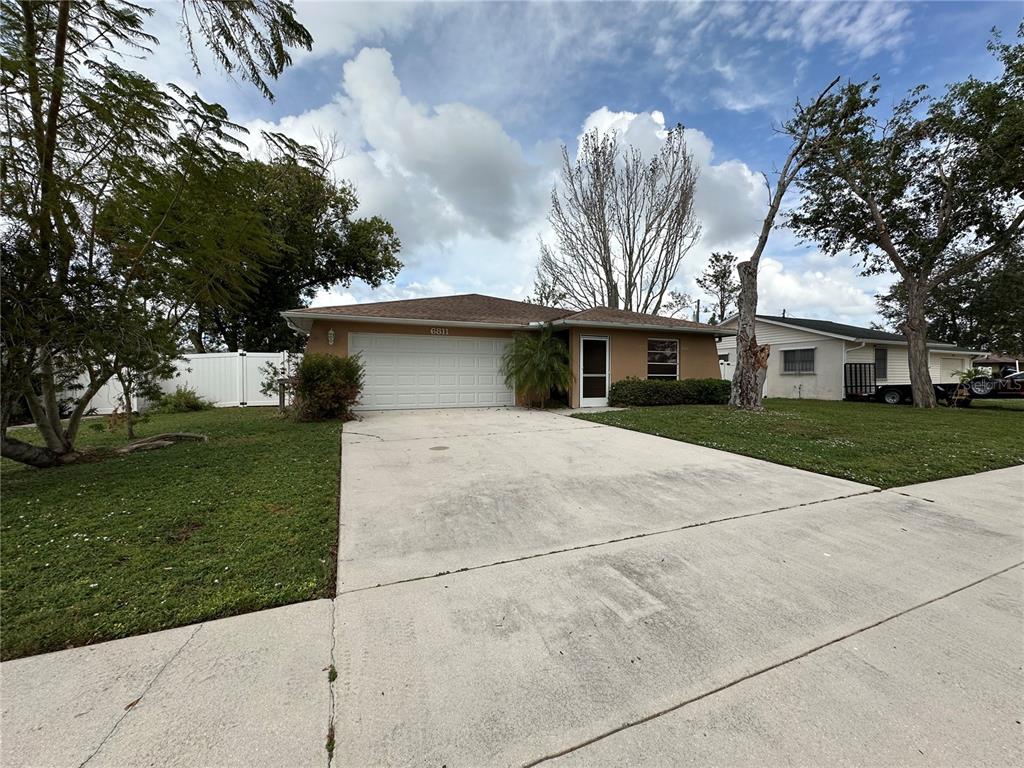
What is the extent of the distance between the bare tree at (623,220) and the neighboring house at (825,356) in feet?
14.8

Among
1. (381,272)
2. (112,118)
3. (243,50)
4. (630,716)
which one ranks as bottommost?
(630,716)

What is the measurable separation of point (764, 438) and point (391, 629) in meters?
6.72

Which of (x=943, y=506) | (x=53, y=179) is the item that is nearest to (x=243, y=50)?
(x=53, y=179)

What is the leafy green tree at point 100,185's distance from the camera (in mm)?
4125

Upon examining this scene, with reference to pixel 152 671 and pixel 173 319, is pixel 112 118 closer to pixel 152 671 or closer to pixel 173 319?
pixel 173 319

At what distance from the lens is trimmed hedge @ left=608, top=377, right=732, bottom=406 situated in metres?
11.6

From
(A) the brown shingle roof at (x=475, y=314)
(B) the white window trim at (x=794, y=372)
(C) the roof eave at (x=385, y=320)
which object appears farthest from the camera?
Result: (B) the white window trim at (x=794, y=372)

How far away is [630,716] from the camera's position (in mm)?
1532

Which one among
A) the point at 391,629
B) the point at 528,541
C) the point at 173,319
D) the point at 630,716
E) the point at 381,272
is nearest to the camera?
the point at 630,716

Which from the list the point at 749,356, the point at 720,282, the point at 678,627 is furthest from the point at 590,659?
the point at 720,282

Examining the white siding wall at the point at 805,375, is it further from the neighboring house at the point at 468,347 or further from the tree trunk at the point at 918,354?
the neighboring house at the point at 468,347

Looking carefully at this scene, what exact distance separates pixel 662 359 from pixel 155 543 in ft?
40.0

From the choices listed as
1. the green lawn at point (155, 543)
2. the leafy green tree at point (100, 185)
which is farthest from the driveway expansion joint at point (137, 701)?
the leafy green tree at point (100, 185)

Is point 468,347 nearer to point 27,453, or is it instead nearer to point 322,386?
point 322,386
